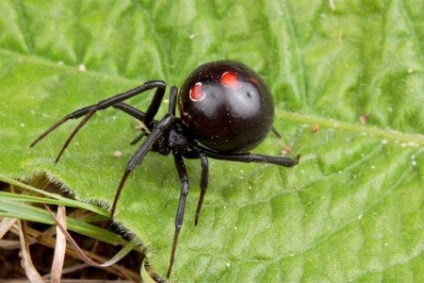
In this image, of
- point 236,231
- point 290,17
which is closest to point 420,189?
point 236,231

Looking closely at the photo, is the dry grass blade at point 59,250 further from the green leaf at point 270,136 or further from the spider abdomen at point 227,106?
the spider abdomen at point 227,106

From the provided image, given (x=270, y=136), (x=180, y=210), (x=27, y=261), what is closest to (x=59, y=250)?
(x=27, y=261)

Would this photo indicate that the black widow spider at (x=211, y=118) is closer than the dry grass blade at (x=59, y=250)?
Yes

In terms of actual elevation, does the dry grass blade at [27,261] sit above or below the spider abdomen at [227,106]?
below

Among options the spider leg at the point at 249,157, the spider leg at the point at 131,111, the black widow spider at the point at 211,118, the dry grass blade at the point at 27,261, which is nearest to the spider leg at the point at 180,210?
the black widow spider at the point at 211,118

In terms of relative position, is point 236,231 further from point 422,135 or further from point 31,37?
point 31,37
